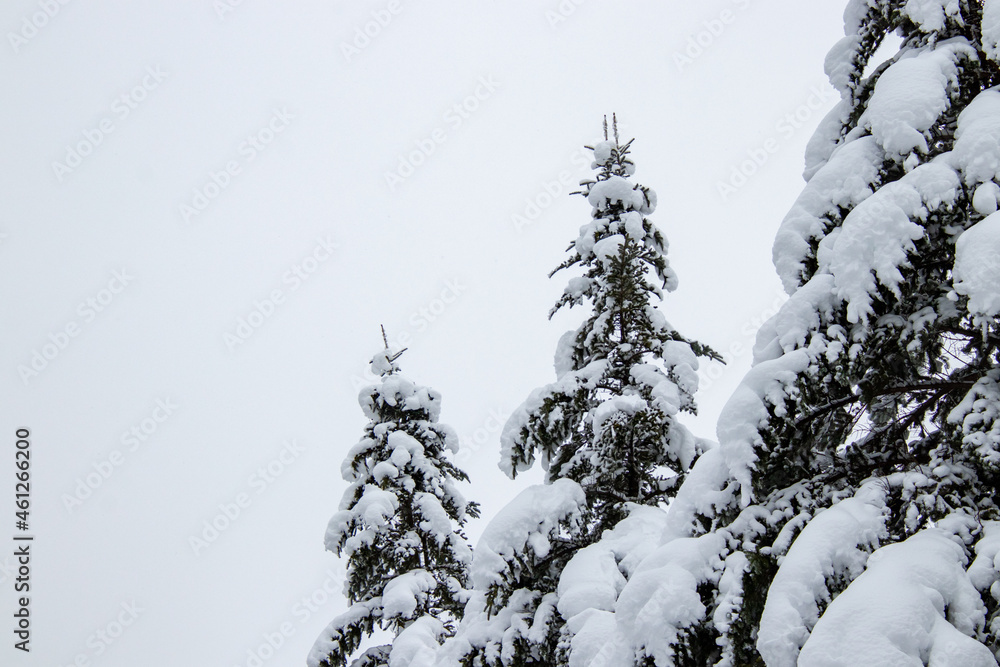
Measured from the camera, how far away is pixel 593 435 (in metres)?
10.1

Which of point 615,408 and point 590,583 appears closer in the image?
point 590,583

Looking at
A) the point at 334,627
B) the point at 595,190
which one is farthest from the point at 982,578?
the point at 334,627

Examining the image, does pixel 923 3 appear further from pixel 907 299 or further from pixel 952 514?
pixel 952 514

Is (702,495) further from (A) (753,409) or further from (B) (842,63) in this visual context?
(B) (842,63)

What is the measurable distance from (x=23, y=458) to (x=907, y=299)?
72.7ft

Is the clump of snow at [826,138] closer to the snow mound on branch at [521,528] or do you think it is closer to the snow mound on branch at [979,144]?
the snow mound on branch at [979,144]

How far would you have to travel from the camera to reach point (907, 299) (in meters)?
5.59

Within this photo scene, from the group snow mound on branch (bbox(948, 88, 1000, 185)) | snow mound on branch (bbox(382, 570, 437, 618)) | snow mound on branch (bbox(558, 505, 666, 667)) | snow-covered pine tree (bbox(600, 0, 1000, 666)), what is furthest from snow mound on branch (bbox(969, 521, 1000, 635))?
snow mound on branch (bbox(382, 570, 437, 618))

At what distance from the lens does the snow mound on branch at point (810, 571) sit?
4746 mm

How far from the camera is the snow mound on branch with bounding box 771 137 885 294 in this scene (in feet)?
19.3

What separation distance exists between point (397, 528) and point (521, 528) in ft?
22.6

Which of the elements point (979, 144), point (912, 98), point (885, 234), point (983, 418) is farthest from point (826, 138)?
point (983, 418)

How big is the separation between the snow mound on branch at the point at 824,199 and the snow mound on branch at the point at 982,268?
1.17 m

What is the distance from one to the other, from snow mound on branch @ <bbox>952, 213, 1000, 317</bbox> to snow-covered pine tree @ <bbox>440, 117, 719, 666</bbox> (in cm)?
467
